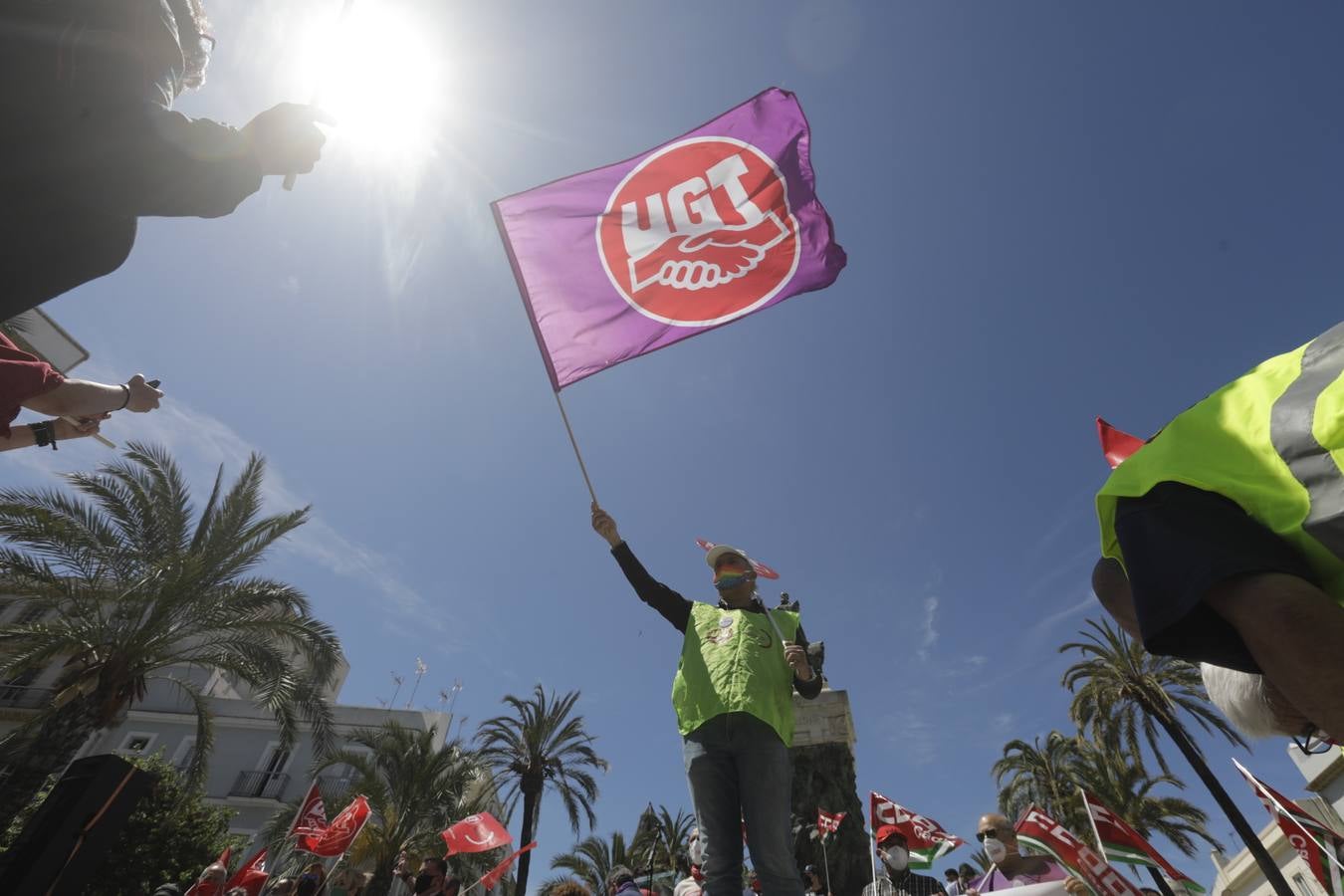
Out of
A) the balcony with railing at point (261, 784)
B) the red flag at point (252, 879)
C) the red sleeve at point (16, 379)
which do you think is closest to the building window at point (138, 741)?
the balcony with railing at point (261, 784)

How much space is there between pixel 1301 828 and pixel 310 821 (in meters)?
→ 14.3

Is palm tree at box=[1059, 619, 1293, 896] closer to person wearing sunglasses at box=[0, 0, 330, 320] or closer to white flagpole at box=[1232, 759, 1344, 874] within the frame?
white flagpole at box=[1232, 759, 1344, 874]

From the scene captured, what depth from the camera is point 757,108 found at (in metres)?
5.21

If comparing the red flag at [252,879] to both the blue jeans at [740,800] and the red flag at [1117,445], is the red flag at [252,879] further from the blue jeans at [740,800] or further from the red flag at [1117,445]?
the red flag at [1117,445]

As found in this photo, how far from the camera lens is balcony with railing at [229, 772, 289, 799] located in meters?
25.7

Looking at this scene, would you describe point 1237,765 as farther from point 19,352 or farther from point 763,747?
point 19,352

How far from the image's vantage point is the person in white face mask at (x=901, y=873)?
6434mm

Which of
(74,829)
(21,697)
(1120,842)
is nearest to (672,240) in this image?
(74,829)

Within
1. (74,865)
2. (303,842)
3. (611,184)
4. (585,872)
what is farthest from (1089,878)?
(585,872)

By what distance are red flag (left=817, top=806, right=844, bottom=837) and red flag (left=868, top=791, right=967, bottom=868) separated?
1.78 meters

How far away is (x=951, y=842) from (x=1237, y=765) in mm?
4128

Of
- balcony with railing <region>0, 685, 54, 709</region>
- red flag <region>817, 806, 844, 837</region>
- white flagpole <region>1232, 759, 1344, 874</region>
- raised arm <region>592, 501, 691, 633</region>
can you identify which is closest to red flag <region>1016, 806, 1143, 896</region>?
white flagpole <region>1232, 759, 1344, 874</region>

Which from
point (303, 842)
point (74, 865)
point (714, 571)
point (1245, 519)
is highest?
point (303, 842)

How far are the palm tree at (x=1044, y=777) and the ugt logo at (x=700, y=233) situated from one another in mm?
24327
